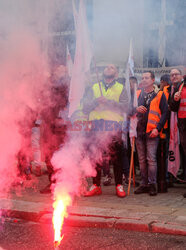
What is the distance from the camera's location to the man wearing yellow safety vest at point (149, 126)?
6199mm

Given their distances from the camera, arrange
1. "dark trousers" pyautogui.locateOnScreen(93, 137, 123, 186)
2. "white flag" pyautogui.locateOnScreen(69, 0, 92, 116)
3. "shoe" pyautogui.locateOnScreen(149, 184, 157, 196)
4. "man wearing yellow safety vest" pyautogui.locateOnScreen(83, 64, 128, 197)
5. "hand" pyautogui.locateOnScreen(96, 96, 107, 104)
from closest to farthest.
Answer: "white flag" pyautogui.locateOnScreen(69, 0, 92, 116)
"hand" pyautogui.locateOnScreen(96, 96, 107, 104)
"man wearing yellow safety vest" pyautogui.locateOnScreen(83, 64, 128, 197)
"dark trousers" pyautogui.locateOnScreen(93, 137, 123, 186)
"shoe" pyautogui.locateOnScreen(149, 184, 157, 196)

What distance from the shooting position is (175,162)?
6699 mm

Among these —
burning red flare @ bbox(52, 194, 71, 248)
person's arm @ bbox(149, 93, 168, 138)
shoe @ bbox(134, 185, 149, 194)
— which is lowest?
shoe @ bbox(134, 185, 149, 194)

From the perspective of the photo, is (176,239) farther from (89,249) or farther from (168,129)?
(168,129)

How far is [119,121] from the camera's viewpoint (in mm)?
5898

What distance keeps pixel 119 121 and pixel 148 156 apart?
814mm

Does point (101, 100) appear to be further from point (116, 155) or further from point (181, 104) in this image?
point (181, 104)

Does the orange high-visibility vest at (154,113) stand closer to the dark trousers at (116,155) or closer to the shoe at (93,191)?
the dark trousers at (116,155)

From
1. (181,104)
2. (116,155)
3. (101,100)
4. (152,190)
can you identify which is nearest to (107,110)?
(101,100)

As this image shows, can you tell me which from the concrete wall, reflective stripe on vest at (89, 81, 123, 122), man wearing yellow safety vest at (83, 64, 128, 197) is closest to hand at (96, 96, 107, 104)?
man wearing yellow safety vest at (83, 64, 128, 197)

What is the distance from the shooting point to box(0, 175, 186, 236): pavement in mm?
4391

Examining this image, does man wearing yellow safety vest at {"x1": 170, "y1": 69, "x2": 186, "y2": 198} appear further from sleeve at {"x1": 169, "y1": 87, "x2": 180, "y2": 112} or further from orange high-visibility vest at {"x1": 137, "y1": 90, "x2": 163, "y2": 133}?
orange high-visibility vest at {"x1": 137, "y1": 90, "x2": 163, "y2": 133}

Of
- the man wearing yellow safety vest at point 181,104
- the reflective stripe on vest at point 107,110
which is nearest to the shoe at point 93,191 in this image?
the reflective stripe on vest at point 107,110

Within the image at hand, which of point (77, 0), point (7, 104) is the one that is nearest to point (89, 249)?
point (7, 104)
